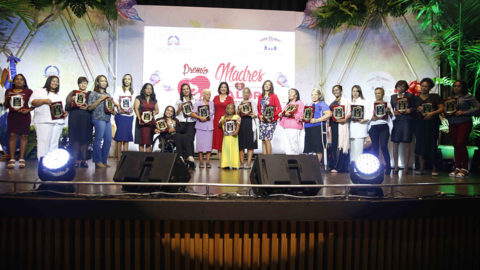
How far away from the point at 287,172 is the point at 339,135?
9.20ft

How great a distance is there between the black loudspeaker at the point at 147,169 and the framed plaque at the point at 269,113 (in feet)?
8.82

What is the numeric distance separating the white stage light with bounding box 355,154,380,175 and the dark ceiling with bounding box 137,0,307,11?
5.87 m

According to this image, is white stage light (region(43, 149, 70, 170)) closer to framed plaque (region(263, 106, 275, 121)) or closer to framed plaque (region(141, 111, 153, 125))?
framed plaque (region(141, 111, 153, 125))

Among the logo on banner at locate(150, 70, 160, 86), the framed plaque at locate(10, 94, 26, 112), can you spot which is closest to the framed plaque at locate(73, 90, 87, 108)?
the framed plaque at locate(10, 94, 26, 112)

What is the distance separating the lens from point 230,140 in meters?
5.77

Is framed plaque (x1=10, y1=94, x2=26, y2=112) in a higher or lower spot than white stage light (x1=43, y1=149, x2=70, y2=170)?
higher

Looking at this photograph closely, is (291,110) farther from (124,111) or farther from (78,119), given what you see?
(78,119)

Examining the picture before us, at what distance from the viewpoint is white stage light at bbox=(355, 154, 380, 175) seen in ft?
10.3

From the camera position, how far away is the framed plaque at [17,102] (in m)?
5.17

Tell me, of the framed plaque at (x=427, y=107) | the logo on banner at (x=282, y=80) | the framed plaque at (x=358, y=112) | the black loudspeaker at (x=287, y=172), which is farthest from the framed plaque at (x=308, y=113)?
the black loudspeaker at (x=287, y=172)

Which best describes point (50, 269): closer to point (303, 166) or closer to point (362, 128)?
point (303, 166)

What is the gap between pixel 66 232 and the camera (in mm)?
2846

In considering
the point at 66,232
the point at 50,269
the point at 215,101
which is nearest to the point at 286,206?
the point at 66,232

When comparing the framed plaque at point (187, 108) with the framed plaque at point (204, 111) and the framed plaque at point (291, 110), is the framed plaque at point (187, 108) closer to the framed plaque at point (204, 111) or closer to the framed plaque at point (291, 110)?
the framed plaque at point (204, 111)
